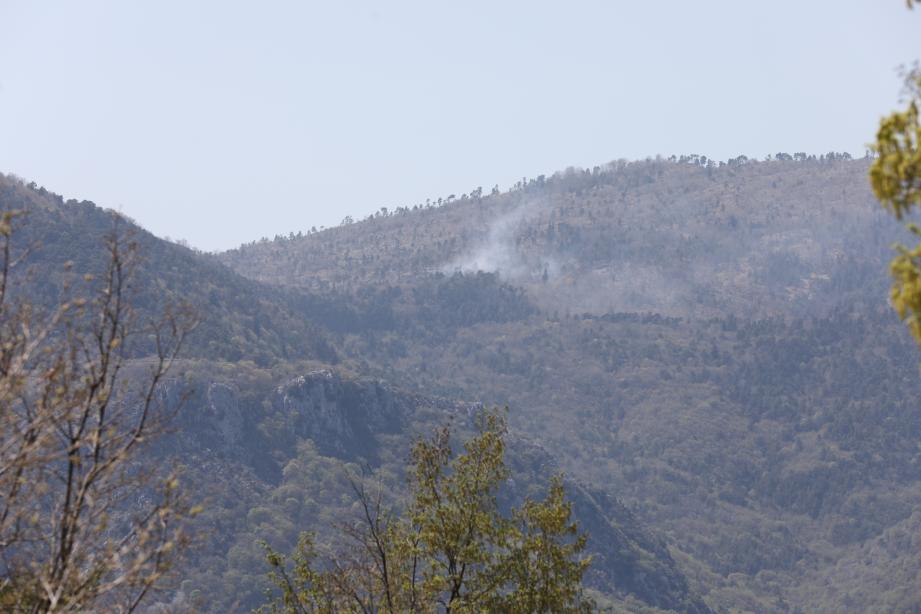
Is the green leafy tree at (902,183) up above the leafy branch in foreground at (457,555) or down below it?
above

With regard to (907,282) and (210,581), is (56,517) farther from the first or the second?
(210,581)

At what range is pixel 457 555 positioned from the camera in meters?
36.4

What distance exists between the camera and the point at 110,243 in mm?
23406

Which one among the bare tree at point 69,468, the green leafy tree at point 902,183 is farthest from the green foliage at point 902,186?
the bare tree at point 69,468

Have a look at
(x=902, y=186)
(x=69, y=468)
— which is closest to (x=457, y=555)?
(x=69, y=468)

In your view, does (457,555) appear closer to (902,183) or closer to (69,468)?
(69,468)

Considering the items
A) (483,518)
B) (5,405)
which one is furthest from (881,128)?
(483,518)

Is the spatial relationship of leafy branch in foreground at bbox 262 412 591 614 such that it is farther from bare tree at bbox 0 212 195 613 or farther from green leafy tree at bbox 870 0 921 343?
green leafy tree at bbox 870 0 921 343

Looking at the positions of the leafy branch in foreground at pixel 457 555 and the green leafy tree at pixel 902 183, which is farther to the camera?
the leafy branch in foreground at pixel 457 555

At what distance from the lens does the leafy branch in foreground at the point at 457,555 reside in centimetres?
3538

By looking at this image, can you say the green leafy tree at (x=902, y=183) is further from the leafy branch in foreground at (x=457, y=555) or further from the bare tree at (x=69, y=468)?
the leafy branch in foreground at (x=457, y=555)

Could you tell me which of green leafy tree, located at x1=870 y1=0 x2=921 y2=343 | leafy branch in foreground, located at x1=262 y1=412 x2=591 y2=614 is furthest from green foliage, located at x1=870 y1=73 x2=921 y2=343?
leafy branch in foreground, located at x1=262 y1=412 x2=591 y2=614

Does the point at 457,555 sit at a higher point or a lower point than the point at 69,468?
lower

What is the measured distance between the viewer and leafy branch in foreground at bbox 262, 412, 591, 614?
35.4 metres
